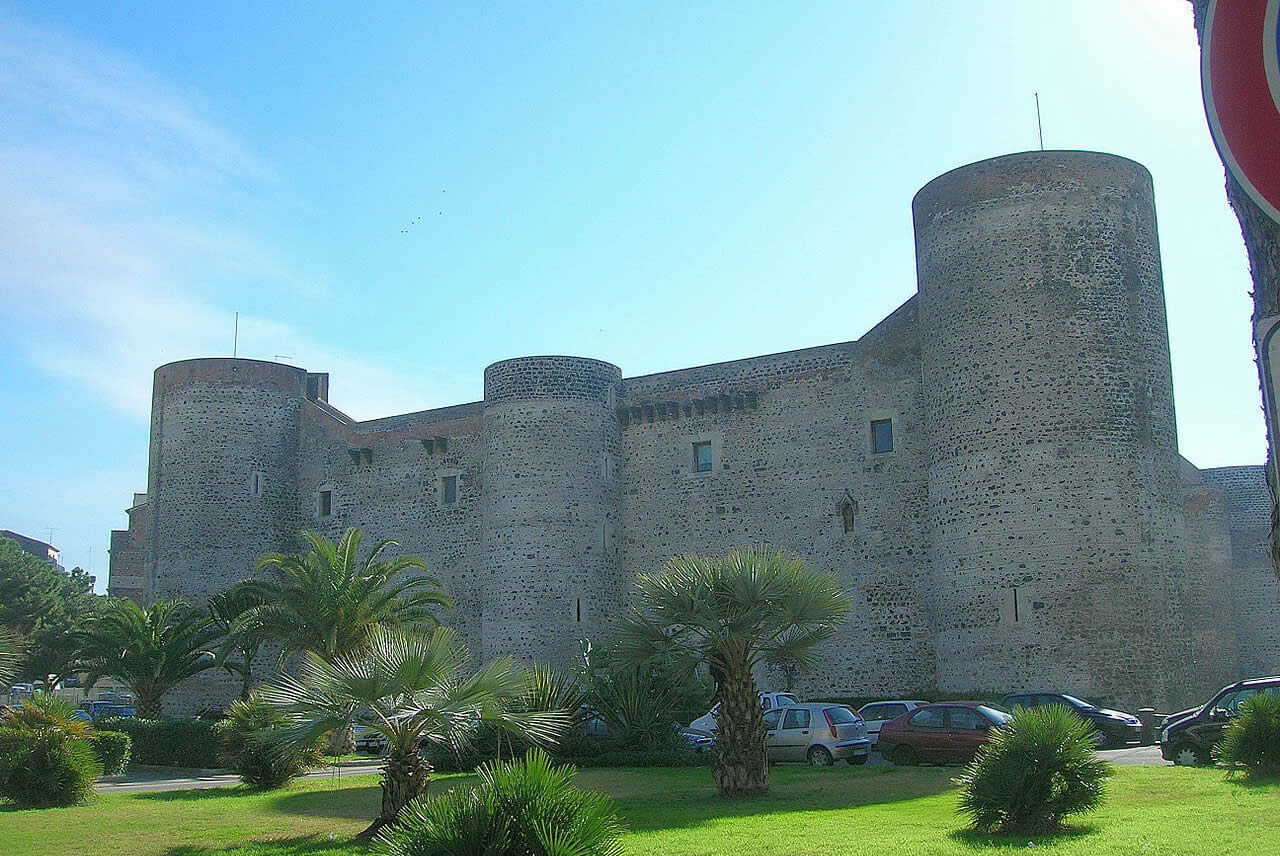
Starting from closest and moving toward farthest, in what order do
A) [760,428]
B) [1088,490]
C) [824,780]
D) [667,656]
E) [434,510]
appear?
[667,656]
[824,780]
[1088,490]
[760,428]
[434,510]

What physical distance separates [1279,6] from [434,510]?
121 ft

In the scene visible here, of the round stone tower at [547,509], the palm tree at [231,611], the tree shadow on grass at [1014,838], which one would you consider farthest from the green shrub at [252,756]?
the round stone tower at [547,509]

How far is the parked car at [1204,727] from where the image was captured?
57.3 ft

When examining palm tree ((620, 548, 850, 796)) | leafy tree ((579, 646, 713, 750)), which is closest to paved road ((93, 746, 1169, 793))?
leafy tree ((579, 646, 713, 750))

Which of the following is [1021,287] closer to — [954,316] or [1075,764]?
[954,316]

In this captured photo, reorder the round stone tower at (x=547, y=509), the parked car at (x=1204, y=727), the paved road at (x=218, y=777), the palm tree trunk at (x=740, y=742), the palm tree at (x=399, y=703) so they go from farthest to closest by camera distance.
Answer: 1. the round stone tower at (x=547, y=509)
2. the paved road at (x=218, y=777)
3. the parked car at (x=1204, y=727)
4. the palm tree trunk at (x=740, y=742)
5. the palm tree at (x=399, y=703)

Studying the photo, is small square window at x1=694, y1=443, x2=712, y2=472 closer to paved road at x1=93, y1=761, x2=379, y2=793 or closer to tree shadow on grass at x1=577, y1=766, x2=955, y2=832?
paved road at x1=93, y1=761, x2=379, y2=793

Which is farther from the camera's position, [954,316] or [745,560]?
[954,316]

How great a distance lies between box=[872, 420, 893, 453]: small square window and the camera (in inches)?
1228

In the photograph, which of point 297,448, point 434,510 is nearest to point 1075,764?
point 434,510

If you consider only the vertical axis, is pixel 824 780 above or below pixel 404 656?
below

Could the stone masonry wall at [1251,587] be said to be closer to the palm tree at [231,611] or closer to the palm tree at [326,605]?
the palm tree at [326,605]

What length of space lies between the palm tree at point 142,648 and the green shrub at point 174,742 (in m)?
2.17

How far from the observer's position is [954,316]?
27.2 m
